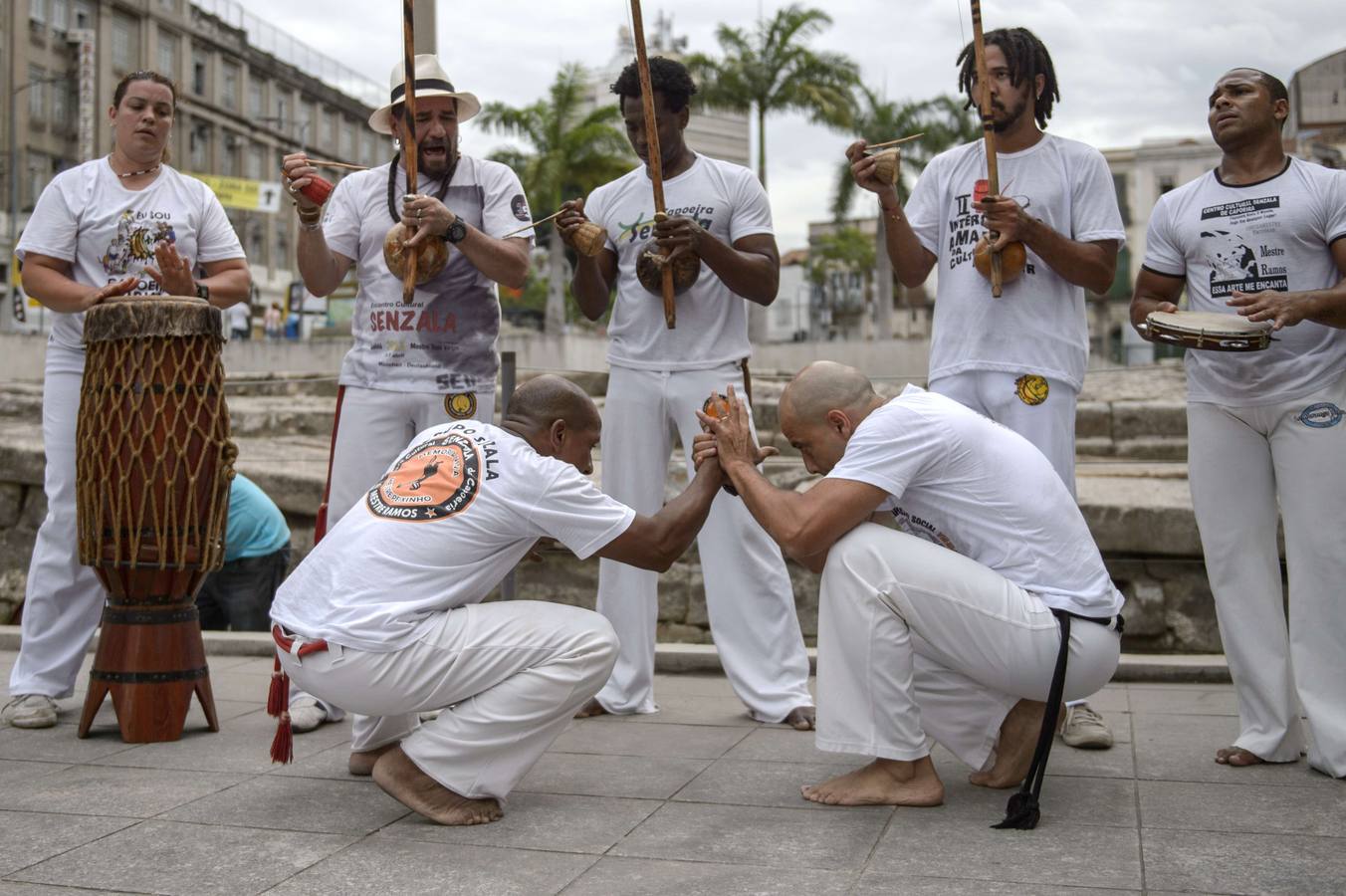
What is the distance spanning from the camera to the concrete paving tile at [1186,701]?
16.3ft

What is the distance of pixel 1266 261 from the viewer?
4.25 meters

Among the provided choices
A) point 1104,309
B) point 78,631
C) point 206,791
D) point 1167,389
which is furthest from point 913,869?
point 1104,309

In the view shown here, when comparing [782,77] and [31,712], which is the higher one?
[782,77]

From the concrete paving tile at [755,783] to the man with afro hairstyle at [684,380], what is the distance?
2.46 feet

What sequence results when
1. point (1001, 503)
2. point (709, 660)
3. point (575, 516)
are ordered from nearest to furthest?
point (575, 516)
point (1001, 503)
point (709, 660)

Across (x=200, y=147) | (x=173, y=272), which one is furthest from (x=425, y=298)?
(x=200, y=147)

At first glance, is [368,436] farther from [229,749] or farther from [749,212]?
[749,212]

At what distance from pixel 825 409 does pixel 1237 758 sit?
1606 mm

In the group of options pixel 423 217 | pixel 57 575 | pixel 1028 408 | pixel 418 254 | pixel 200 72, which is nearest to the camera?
pixel 1028 408

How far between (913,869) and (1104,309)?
59.0 m

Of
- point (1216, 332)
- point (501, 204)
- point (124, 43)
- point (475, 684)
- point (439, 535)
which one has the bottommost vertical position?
point (475, 684)

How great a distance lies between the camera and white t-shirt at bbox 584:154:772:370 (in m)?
5.07

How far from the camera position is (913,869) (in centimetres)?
308

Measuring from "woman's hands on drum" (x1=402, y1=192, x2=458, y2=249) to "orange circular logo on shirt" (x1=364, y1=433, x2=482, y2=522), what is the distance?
112 centimetres
